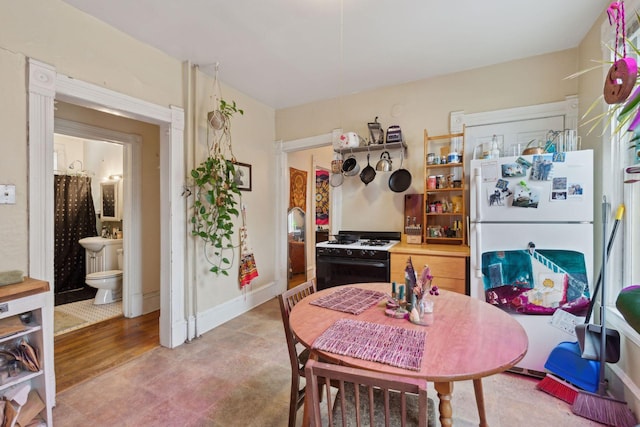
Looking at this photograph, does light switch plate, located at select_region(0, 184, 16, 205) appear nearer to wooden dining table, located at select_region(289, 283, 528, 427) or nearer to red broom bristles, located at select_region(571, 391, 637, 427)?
wooden dining table, located at select_region(289, 283, 528, 427)

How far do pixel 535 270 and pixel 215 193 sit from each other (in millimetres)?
2822

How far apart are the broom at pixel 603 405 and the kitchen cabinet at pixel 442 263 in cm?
85

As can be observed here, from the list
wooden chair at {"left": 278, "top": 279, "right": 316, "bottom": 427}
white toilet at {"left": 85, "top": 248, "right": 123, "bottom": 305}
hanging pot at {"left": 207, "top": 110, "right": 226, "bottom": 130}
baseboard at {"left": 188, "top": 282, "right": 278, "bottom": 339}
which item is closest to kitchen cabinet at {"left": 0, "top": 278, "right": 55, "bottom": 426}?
baseboard at {"left": 188, "top": 282, "right": 278, "bottom": 339}

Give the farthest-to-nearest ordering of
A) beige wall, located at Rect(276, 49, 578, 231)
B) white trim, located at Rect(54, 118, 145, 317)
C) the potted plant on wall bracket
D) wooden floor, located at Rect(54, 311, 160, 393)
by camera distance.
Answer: white trim, located at Rect(54, 118, 145, 317), the potted plant on wall bracket, beige wall, located at Rect(276, 49, 578, 231), wooden floor, located at Rect(54, 311, 160, 393)

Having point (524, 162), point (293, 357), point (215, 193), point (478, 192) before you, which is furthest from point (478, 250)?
point (215, 193)

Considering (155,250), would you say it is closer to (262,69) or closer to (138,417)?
(138,417)

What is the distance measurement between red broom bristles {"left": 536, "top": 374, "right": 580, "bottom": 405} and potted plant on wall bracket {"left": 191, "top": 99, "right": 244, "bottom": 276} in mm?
2807

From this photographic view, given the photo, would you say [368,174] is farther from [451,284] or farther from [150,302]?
[150,302]

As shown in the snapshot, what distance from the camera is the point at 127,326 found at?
308cm

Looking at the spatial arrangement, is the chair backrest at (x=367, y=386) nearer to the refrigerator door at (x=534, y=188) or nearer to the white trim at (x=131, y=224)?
the refrigerator door at (x=534, y=188)

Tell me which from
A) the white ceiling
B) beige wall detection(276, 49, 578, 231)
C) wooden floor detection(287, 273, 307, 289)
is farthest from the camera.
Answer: wooden floor detection(287, 273, 307, 289)

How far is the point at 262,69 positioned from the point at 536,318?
3229 millimetres

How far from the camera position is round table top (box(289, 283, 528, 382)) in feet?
3.13

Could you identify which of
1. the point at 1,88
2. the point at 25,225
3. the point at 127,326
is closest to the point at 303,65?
the point at 1,88
